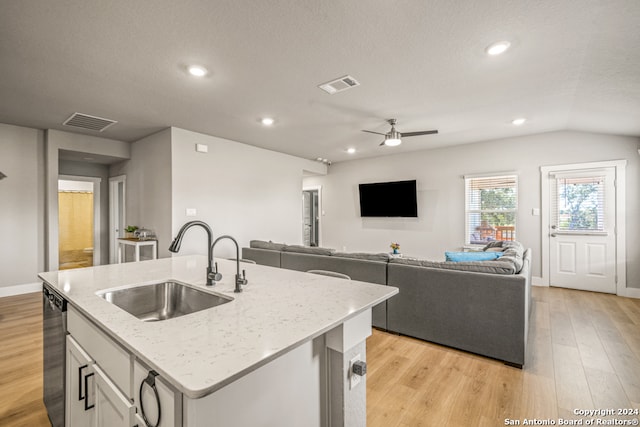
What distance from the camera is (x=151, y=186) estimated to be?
189 inches

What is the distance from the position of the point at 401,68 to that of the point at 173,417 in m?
2.81

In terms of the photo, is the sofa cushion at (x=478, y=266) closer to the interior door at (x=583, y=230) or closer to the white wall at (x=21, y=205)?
the interior door at (x=583, y=230)

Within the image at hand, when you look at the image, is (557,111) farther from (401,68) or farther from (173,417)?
(173,417)

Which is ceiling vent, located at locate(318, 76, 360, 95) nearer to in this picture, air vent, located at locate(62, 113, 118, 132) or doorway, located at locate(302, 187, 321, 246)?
air vent, located at locate(62, 113, 118, 132)

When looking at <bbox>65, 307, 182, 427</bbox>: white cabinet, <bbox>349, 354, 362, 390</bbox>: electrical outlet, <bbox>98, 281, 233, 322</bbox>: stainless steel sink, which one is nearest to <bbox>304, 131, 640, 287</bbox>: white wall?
<bbox>349, 354, 362, 390</bbox>: electrical outlet

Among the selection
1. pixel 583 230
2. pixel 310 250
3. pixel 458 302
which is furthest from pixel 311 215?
pixel 458 302

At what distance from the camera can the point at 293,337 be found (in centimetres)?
93

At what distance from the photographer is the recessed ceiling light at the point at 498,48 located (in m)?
2.21

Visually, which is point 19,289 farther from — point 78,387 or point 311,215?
point 311,215

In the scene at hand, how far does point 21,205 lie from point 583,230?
858 cm

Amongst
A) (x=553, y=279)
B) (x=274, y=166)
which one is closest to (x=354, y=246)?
(x=274, y=166)

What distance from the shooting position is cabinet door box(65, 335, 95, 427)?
3.83 feet

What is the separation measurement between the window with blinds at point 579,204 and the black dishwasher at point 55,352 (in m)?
6.13

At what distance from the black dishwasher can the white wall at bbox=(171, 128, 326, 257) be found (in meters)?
2.76
